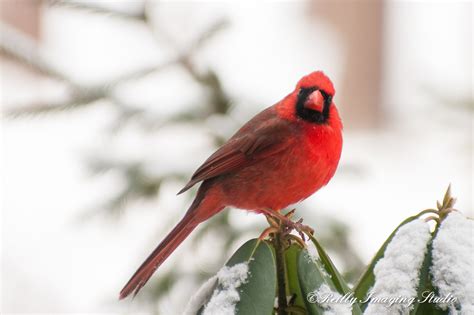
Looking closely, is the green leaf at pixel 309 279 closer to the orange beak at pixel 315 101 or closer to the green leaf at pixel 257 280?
the green leaf at pixel 257 280

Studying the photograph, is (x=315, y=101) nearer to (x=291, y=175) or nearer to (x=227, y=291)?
(x=291, y=175)

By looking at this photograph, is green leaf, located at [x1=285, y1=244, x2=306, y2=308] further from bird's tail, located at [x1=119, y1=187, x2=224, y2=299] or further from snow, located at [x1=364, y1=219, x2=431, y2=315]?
bird's tail, located at [x1=119, y1=187, x2=224, y2=299]

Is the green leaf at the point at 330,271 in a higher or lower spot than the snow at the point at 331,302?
higher

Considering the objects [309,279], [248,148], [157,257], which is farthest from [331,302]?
[248,148]

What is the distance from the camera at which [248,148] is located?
1.66 m

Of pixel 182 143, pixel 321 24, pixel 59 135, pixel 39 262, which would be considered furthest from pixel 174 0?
pixel 321 24

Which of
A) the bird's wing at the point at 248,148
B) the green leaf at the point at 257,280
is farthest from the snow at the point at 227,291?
the bird's wing at the point at 248,148

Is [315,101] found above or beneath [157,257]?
above

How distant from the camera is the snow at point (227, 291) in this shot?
0.99 metres

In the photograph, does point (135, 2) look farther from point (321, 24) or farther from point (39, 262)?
point (321, 24)

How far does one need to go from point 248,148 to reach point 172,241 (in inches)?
11.5

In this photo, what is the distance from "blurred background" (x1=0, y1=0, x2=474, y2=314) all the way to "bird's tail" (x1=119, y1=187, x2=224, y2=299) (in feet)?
1.60

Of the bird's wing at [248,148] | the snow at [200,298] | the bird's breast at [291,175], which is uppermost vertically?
the bird's wing at [248,148]

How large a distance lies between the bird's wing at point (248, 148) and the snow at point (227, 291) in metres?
0.59
